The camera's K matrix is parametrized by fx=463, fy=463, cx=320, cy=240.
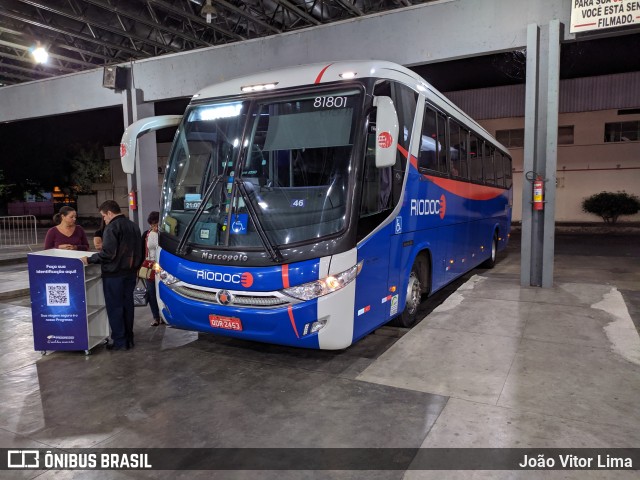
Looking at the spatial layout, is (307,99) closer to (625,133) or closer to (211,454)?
(211,454)

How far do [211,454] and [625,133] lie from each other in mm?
27192

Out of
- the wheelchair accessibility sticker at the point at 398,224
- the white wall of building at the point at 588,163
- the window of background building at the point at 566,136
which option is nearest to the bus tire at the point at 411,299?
the wheelchair accessibility sticker at the point at 398,224

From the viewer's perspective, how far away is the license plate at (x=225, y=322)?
4.60m

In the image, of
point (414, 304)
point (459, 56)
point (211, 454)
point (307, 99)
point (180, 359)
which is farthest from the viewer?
point (459, 56)

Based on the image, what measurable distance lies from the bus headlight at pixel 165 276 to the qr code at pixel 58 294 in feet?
3.52

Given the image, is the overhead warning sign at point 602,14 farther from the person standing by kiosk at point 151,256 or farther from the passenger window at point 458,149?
the person standing by kiosk at point 151,256

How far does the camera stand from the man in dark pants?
522cm

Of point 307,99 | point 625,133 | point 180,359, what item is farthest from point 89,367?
point 625,133

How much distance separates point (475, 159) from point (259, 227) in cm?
585

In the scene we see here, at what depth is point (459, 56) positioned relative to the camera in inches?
348

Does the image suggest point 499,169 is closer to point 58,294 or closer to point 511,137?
point 58,294

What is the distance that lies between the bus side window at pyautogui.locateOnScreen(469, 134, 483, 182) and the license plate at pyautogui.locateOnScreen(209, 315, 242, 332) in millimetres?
5609

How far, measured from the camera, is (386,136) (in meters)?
4.32

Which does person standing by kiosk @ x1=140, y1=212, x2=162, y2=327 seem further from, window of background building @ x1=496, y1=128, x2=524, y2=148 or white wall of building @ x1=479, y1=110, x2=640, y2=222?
window of background building @ x1=496, y1=128, x2=524, y2=148
